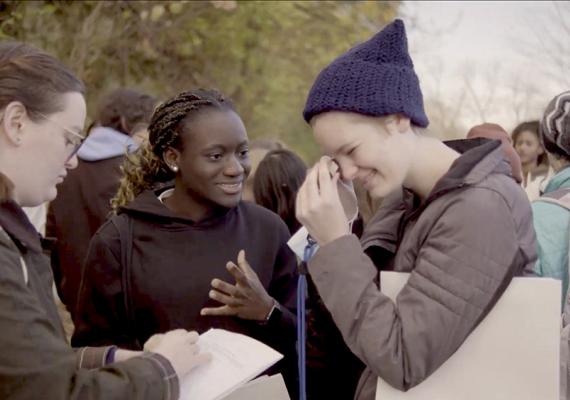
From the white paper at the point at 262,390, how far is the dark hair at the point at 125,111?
2518 millimetres

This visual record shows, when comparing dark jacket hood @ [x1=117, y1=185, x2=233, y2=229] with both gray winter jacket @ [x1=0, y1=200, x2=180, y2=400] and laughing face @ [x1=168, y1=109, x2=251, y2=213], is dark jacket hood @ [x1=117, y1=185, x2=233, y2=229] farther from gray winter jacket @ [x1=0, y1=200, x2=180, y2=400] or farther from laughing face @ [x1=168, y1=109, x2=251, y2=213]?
gray winter jacket @ [x1=0, y1=200, x2=180, y2=400]

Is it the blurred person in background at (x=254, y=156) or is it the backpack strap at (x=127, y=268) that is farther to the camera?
the blurred person in background at (x=254, y=156)

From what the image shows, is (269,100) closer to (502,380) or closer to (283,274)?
(283,274)

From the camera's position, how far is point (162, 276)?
88.4 inches

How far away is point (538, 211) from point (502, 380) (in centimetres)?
74

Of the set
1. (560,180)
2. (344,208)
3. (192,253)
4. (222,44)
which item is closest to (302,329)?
(344,208)

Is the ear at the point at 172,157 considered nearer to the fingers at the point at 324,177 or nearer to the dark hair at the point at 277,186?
the fingers at the point at 324,177

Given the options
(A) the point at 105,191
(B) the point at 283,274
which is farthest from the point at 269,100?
(B) the point at 283,274

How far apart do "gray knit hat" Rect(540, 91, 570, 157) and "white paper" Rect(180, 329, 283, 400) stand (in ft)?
3.83

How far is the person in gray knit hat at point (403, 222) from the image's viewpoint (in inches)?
57.4

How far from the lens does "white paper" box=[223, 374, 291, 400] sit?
1.76 metres

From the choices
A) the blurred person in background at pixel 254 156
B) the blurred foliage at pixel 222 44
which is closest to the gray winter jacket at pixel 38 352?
the blurred person in background at pixel 254 156

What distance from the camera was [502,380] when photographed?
1.51 m

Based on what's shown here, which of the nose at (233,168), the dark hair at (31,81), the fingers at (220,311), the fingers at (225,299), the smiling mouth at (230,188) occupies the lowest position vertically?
the fingers at (220,311)
